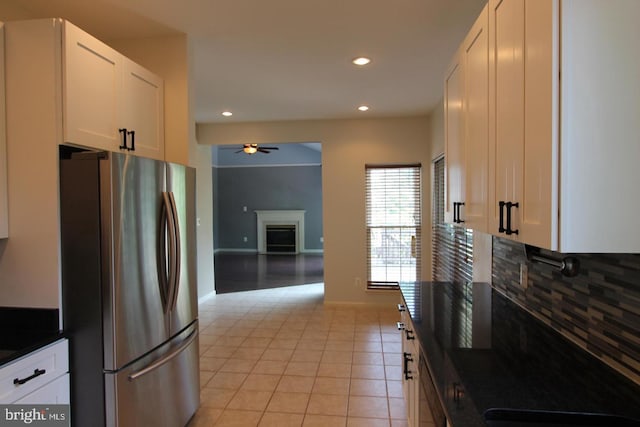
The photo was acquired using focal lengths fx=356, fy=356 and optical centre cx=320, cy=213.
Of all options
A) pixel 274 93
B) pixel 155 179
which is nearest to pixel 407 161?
pixel 274 93

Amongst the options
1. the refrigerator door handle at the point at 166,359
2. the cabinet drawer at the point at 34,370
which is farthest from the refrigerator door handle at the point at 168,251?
the cabinet drawer at the point at 34,370

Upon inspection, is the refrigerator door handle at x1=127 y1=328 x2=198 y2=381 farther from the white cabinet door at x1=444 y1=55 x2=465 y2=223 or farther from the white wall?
the white wall

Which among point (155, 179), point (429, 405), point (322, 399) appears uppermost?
point (155, 179)

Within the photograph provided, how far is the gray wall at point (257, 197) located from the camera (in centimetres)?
1099

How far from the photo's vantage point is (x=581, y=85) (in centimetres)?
92

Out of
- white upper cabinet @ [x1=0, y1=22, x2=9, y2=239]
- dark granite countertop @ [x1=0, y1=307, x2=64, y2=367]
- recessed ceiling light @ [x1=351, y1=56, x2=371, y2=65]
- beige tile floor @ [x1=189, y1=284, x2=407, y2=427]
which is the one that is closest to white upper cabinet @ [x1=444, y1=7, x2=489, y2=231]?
recessed ceiling light @ [x1=351, y1=56, x2=371, y2=65]

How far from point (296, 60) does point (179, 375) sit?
2.39m

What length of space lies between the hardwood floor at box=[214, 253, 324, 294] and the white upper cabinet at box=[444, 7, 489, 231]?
188 inches

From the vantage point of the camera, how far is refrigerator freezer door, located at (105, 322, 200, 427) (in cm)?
165

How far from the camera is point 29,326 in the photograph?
163 cm

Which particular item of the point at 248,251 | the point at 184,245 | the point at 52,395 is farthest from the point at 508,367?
the point at 248,251

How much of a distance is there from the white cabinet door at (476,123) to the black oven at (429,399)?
65cm

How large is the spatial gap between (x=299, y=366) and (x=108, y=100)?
250 cm

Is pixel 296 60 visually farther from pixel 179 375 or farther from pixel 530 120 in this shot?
pixel 179 375
